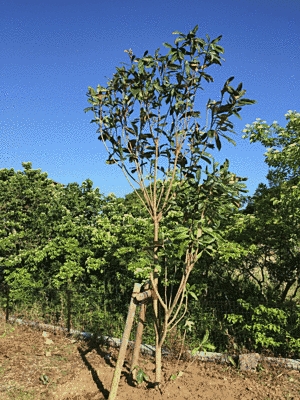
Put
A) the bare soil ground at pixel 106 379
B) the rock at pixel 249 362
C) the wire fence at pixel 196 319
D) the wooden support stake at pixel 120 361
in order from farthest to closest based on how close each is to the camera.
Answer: the wire fence at pixel 196 319 < the rock at pixel 249 362 < the bare soil ground at pixel 106 379 < the wooden support stake at pixel 120 361

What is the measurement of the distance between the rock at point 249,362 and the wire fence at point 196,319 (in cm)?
30

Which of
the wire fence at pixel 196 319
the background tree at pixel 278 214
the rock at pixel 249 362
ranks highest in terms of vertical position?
the background tree at pixel 278 214

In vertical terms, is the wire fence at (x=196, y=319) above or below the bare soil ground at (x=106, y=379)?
above

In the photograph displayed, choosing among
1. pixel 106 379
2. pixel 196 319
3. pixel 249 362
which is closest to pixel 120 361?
pixel 106 379

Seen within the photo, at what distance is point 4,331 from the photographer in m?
7.01

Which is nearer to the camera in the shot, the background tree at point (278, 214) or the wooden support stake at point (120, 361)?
the wooden support stake at point (120, 361)

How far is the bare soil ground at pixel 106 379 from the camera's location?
4254mm

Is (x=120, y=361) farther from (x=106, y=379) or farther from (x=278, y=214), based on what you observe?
(x=278, y=214)

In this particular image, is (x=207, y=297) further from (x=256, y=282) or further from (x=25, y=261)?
(x=25, y=261)

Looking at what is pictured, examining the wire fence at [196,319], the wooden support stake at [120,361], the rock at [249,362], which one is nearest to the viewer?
the wooden support stake at [120,361]

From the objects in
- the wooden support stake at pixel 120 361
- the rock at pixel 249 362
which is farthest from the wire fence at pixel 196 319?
the wooden support stake at pixel 120 361

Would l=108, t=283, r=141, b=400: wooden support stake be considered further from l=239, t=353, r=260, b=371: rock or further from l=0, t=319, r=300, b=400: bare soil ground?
l=239, t=353, r=260, b=371: rock

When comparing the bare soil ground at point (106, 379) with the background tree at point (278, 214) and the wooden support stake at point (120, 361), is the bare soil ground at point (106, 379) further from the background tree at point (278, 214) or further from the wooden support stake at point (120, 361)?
the background tree at point (278, 214)

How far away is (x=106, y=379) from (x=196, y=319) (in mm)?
2169
